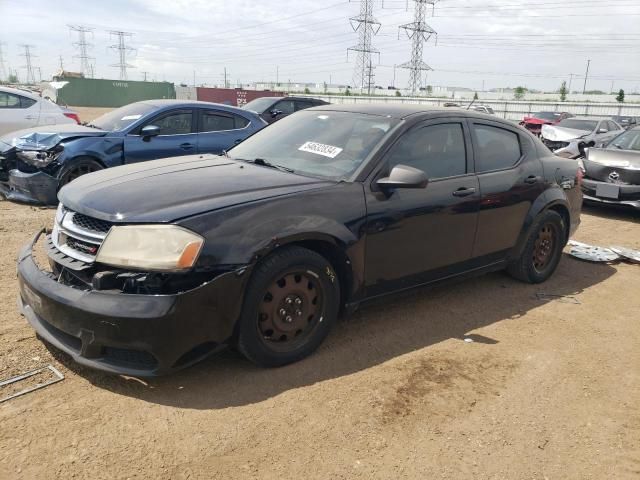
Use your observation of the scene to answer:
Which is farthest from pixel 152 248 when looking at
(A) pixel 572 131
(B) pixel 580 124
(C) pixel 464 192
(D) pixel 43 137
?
(B) pixel 580 124

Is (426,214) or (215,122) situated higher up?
(215,122)

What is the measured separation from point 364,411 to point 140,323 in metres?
1.29

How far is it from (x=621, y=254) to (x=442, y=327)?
342cm

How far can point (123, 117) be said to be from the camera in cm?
808

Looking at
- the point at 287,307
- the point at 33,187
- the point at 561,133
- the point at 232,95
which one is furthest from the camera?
the point at 232,95

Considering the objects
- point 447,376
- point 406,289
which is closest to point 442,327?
point 406,289

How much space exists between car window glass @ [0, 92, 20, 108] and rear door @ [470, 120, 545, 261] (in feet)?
31.3

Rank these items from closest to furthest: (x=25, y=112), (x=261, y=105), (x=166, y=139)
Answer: (x=166, y=139) → (x=25, y=112) → (x=261, y=105)

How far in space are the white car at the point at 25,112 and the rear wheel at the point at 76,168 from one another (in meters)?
3.57

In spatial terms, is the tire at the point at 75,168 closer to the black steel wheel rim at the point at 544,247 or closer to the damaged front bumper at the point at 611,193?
the black steel wheel rim at the point at 544,247

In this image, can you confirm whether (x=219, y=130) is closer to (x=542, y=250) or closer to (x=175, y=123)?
(x=175, y=123)

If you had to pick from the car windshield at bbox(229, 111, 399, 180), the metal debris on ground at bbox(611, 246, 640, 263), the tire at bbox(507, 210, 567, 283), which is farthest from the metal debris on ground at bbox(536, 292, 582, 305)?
the car windshield at bbox(229, 111, 399, 180)

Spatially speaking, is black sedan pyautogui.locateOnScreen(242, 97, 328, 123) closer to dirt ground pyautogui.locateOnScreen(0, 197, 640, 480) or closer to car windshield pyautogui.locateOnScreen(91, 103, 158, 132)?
car windshield pyautogui.locateOnScreen(91, 103, 158, 132)

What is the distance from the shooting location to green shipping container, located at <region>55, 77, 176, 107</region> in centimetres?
4718
